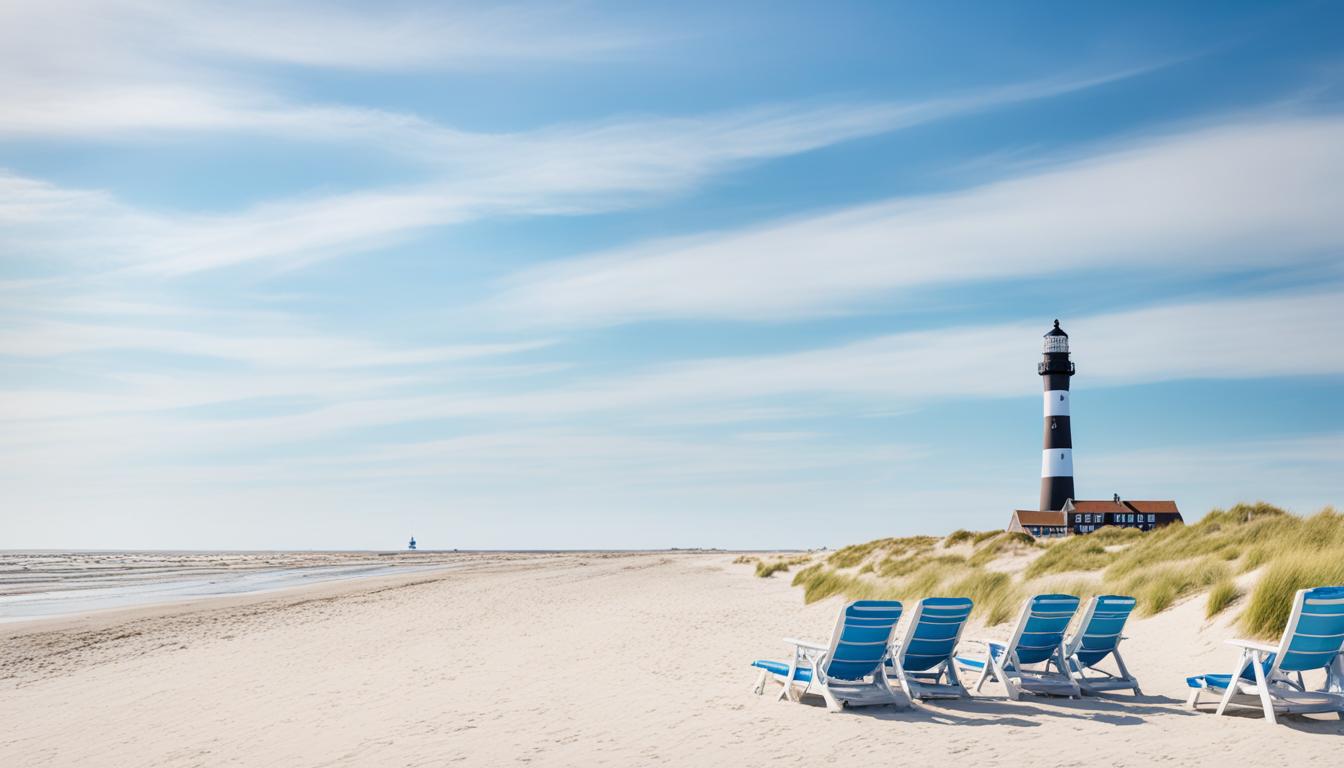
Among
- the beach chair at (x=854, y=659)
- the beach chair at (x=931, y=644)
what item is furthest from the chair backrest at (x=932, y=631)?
the beach chair at (x=854, y=659)

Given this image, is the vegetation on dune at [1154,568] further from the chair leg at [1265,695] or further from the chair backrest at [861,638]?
the chair backrest at [861,638]

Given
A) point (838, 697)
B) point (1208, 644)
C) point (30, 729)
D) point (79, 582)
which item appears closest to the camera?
point (838, 697)

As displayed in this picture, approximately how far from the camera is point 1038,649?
9.51 m

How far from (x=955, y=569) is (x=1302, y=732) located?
13133mm

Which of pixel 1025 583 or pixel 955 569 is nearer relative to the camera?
pixel 1025 583

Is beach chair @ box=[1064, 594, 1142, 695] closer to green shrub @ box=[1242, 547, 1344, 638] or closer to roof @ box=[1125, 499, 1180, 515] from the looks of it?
green shrub @ box=[1242, 547, 1344, 638]

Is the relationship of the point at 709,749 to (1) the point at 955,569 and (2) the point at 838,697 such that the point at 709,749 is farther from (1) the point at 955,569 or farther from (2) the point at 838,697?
(1) the point at 955,569

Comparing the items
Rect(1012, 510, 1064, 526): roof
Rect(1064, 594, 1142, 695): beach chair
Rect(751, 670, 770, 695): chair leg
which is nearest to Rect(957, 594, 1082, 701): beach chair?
Rect(1064, 594, 1142, 695): beach chair

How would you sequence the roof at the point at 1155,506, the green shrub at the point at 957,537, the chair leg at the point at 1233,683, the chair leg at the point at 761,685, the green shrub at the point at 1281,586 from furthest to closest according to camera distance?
the roof at the point at 1155,506
the green shrub at the point at 957,537
the green shrub at the point at 1281,586
the chair leg at the point at 761,685
the chair leg at the point at 1233,683

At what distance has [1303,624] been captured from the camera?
7.98m

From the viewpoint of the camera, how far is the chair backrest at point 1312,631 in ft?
26.1

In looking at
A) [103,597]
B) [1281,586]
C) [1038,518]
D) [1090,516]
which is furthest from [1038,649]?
[1090,516]

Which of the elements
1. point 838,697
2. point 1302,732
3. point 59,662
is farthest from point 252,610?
point 1302,732

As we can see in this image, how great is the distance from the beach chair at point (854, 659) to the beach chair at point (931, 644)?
15 cm
